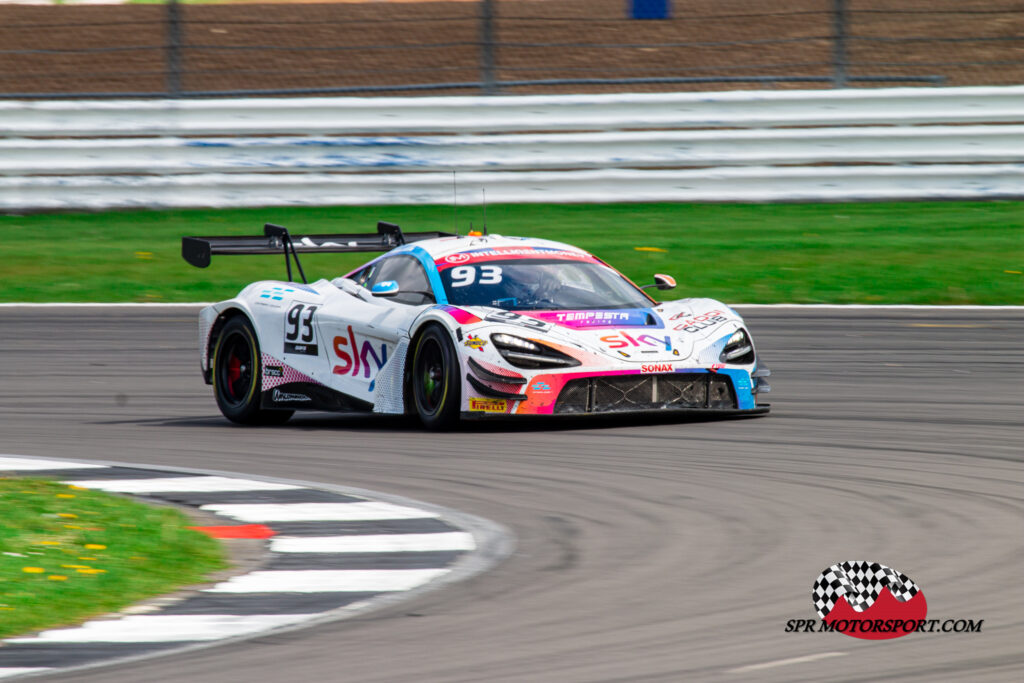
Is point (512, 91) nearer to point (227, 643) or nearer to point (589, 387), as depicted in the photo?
point (589, 387)

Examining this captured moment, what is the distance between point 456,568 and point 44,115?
45.1 ft

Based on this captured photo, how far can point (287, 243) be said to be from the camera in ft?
36.9

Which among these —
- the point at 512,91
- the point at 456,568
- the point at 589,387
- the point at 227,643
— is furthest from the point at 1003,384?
the point at 512,91

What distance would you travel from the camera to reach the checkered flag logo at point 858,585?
483 centimetres

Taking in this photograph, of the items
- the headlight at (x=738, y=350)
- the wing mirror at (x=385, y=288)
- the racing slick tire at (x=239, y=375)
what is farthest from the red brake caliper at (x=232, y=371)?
the headlight at (x=738, y=350)

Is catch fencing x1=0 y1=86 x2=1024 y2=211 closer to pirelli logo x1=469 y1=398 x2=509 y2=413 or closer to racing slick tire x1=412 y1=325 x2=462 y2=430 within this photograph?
racing slick tire x1=412 y1=325 x2=462 y2=430

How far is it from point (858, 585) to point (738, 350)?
4.74 m

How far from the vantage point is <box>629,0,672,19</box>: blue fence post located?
23594 millimetres

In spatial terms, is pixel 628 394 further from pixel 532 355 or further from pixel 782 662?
pixel 782 662

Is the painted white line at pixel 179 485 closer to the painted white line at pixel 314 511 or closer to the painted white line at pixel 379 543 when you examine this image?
the painted white line at pixel 314 511

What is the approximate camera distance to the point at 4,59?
2573 centimetres

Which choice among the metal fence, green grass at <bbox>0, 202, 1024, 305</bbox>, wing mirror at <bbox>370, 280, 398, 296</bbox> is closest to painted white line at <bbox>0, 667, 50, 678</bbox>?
wing mirror at <bbox>370, 280, 398, 296</bbox>

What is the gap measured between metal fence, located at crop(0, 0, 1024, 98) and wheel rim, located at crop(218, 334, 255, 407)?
8121 millimetres

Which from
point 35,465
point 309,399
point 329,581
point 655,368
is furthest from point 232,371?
point 329,581
